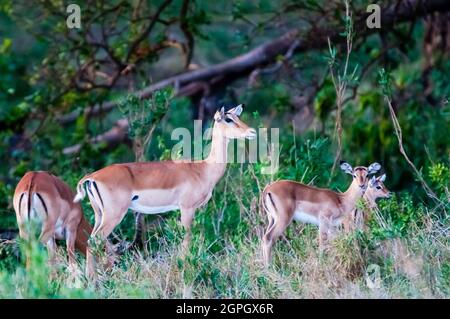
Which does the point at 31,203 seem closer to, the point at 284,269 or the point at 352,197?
the point at 284,269

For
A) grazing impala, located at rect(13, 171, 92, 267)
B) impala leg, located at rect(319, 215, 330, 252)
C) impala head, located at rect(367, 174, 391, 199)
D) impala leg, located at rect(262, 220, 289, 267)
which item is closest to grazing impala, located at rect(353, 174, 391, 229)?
impala head, located at rect(367, 174, 391, 199)

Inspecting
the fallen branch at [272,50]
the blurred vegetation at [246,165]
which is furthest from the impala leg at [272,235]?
the fallen branch at [272,50]

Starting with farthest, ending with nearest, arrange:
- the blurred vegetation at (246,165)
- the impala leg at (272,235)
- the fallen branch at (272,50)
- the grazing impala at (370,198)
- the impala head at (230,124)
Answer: the fallen branch at (272,50), the grazing impala at (370,198), the impala head at (230,124), the impala leg at (272,235), the blurred vegetation at (246,165)

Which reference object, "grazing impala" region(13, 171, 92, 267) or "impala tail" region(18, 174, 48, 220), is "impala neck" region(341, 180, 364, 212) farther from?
"impala tail" region(18, 174, 48, 220)

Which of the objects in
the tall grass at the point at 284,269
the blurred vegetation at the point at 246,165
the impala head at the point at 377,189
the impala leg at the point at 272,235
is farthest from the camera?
the impala head at the point at 377,189

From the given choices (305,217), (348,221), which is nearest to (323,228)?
(305,217)

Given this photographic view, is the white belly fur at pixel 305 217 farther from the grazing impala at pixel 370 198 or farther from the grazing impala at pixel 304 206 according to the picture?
the grazing impala at pixel 370 198

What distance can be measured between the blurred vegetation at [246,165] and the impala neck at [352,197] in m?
0.24

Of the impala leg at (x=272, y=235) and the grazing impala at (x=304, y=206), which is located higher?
the grazing impala at (x=304, y=206)

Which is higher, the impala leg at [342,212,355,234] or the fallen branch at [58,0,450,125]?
the fallen branch at [58,0,450,125]

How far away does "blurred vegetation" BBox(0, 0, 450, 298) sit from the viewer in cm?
854

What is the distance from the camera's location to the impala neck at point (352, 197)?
9.56 meters

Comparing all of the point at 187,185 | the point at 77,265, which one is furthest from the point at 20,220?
the point at 187,185
